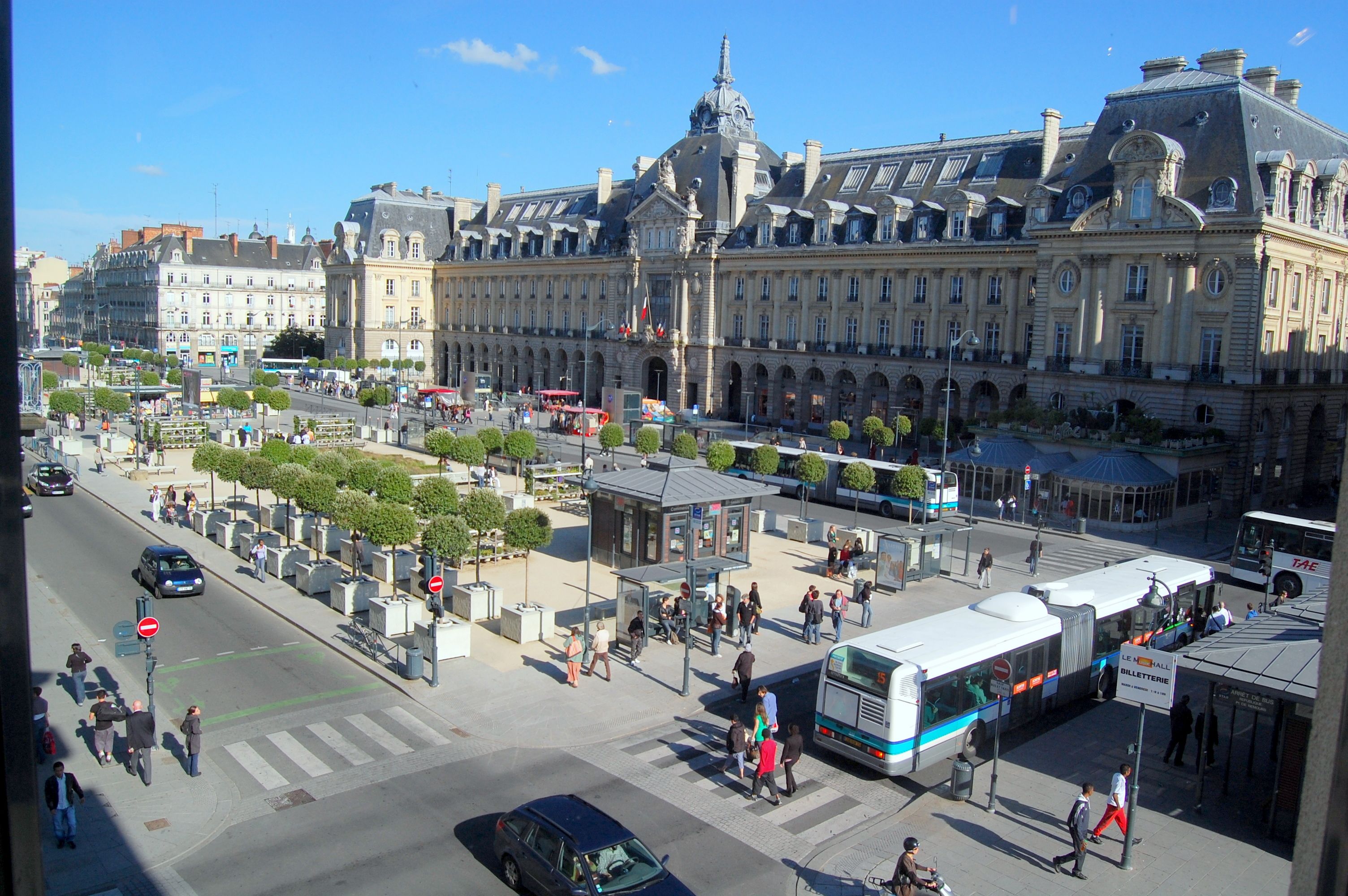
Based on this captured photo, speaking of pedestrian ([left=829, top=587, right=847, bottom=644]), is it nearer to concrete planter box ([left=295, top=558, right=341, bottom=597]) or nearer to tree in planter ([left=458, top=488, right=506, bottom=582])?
tree in planter ([left=458, top=488, right=506, bottom=582])

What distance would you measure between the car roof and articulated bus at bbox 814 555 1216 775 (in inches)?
230

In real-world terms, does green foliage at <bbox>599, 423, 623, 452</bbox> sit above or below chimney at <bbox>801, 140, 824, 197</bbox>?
below

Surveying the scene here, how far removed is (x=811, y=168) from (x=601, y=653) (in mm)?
60443

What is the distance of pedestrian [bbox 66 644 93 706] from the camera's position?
20797mm

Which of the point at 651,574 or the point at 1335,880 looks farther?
the point at 651,574

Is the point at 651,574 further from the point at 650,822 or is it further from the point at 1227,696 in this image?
the point at 1227,696

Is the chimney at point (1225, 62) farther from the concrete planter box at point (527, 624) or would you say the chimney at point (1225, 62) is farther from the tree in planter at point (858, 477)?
the concrete planter box at point (527, 624)

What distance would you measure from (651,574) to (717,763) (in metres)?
7.75

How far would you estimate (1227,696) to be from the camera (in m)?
17.5

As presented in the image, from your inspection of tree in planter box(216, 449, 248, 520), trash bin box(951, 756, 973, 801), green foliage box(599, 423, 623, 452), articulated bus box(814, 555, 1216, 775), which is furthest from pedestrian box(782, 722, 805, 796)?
green foliage box(599, 423, 623, 452)

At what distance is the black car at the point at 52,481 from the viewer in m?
44.2

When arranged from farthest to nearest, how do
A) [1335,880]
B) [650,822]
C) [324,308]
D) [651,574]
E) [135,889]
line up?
[324,308] < [651,574] < [650,822] < [135,889] < [1335,880]

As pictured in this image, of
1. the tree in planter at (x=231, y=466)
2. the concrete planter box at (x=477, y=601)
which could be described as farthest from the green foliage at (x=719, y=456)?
the concrete planter box at (x=477, y=601)

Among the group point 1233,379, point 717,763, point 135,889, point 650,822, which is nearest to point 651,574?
point 717,763
